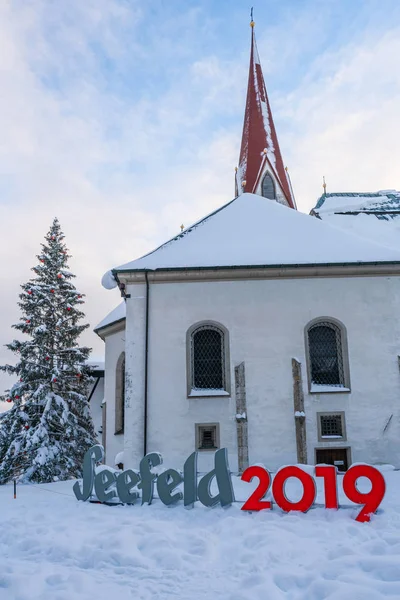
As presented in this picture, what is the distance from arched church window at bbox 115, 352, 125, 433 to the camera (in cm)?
1767

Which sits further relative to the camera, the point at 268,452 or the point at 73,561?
the point at 268,452

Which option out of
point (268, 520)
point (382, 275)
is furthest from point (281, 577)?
point (382, 275)

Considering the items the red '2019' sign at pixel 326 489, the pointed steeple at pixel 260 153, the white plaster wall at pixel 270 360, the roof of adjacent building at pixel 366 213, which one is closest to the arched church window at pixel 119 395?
the white plaster wall at pixel 270 360

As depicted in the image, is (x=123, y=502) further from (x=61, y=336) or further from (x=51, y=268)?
(x=51, y=268)

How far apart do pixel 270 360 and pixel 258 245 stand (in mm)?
3849

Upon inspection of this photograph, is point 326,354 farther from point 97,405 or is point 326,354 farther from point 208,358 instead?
point 97,405

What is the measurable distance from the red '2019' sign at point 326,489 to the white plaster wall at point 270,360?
500 centimetres

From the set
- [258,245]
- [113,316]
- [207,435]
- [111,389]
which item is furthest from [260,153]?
[207,435]

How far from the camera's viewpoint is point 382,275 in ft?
50.4

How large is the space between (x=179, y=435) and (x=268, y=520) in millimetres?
6111

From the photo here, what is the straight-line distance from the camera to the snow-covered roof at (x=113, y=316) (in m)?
18.6

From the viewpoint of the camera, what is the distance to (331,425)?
14273 mm

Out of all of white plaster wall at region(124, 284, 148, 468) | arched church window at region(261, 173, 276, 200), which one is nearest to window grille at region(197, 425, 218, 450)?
white plaster wall at region(124, 284, 148, 468)

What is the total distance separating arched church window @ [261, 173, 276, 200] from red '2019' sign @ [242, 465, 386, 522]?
18502 mm
